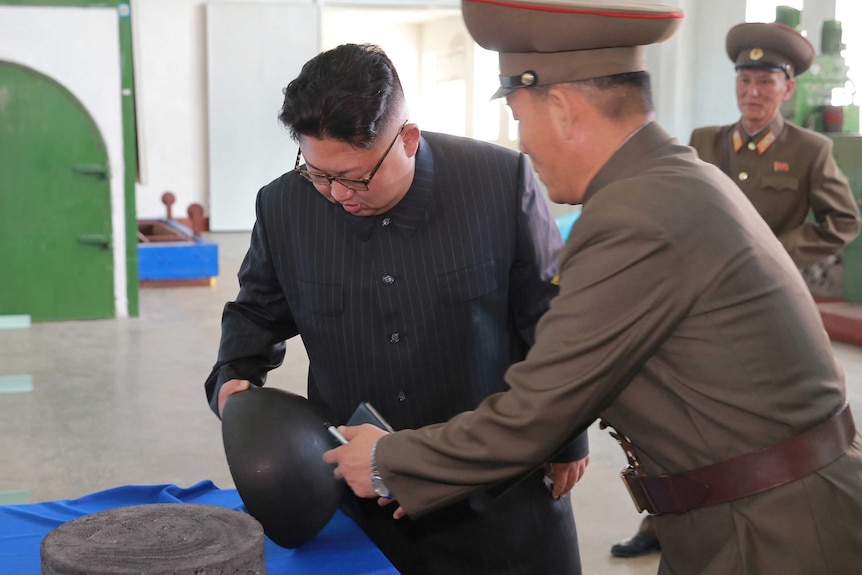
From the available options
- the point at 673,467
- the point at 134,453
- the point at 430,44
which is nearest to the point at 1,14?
the point at 134,453

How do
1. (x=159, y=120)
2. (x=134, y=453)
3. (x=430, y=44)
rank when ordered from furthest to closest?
(x=430, y=44) → (x=159, y=120) → (x=134, y=453)

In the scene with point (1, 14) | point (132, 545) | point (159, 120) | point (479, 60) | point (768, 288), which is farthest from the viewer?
point (479, 60)

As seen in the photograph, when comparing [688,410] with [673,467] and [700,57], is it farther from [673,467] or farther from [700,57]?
[700,57]

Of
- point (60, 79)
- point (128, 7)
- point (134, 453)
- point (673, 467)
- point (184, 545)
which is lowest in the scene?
point (134, 453)

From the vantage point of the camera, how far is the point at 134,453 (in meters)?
4.36

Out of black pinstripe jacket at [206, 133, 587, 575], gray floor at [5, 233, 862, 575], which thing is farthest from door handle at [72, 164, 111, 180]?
black pinstripe jacket at [206, 133, 587, 575]

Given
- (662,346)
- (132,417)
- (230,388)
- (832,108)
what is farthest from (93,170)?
(662,346)

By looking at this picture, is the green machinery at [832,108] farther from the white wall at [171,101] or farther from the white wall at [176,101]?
the white wall at [171,101]

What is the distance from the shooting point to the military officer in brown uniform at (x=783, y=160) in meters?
4.16

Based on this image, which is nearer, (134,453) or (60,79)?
(134,453)

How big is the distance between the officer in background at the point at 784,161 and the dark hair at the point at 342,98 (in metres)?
2.71

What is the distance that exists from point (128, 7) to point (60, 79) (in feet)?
2.11

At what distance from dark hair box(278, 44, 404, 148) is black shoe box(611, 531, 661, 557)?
2122 mm

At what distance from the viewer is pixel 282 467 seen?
1819mm
